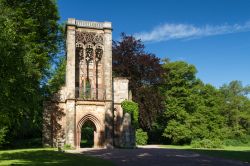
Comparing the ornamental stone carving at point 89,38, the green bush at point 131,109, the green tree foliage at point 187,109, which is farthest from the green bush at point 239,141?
the ornamental stone carving at point 89,38

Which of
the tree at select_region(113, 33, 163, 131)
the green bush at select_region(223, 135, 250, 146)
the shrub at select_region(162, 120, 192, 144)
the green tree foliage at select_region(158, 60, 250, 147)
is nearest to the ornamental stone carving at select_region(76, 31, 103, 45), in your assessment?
the tree at select_region(113, 33, 163, 131)

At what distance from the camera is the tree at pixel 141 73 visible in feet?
113

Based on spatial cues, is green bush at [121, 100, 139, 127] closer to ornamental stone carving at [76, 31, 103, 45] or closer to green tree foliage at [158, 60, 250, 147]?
ornamental stone carving at [76, 31, 103, 45]

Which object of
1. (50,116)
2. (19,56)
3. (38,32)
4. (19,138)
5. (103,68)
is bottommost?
(19,138)

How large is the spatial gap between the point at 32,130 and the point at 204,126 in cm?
2172

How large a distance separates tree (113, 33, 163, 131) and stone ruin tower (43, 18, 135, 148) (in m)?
4.92

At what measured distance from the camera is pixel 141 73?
1414 inches

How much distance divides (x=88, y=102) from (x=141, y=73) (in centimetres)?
952

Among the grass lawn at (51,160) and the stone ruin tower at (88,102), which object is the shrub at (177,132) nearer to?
the stone ruin tower at (88,102)

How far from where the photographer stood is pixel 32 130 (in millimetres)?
33906

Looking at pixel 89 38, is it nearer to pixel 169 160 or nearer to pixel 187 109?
pixel 169 160

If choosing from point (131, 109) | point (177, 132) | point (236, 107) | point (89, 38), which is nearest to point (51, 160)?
point (131, 109)

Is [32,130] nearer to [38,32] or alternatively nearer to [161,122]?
[38,32]

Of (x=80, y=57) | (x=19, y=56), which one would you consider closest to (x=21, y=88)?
(x=19, y=56)
